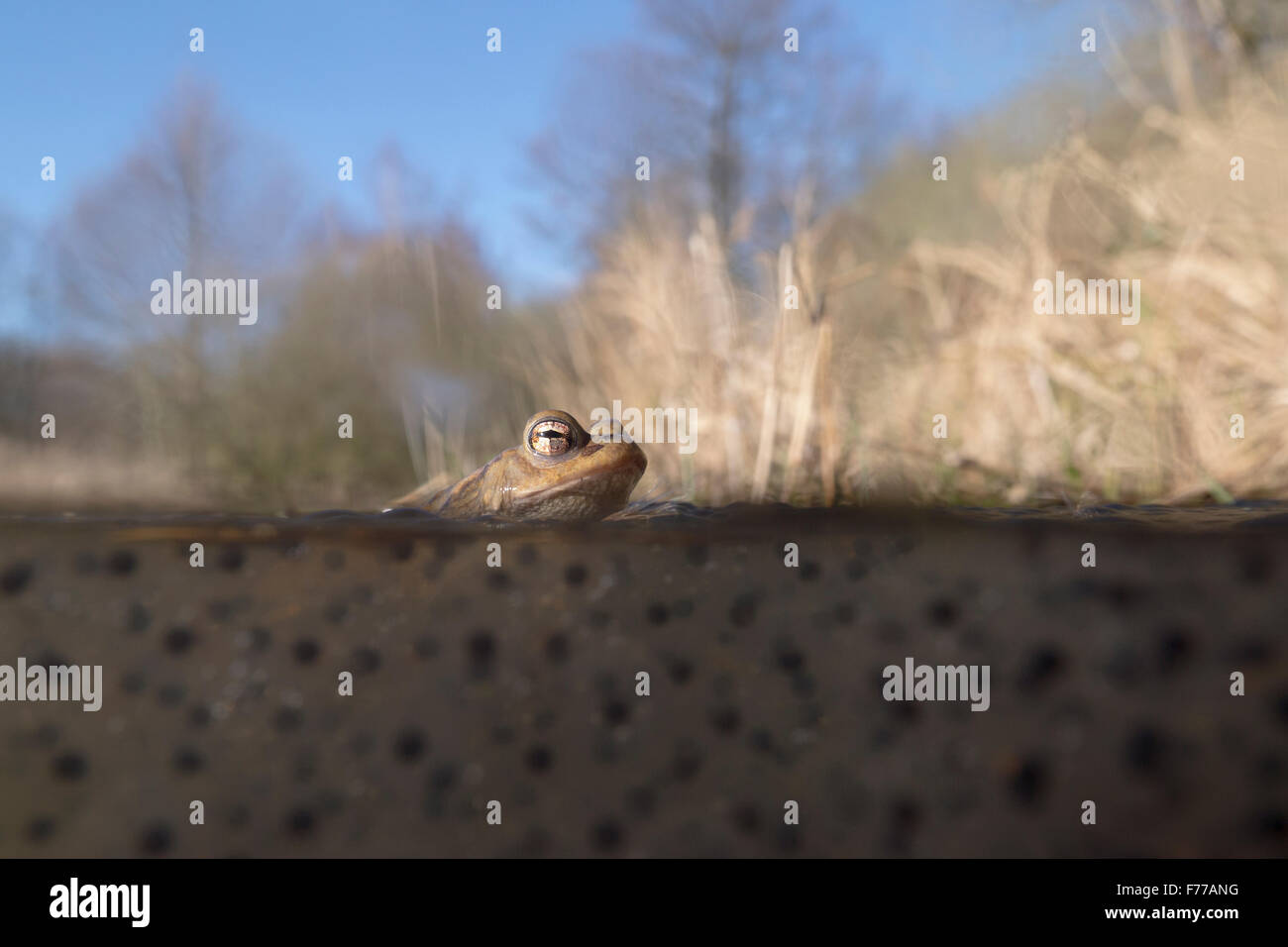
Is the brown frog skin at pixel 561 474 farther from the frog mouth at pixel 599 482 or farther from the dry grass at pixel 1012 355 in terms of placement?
the dry grass at pixel 1012 355

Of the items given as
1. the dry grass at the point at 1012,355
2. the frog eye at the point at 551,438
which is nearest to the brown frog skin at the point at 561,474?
the frog eye at the point at 551,438

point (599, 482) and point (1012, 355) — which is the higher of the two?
point (1012, 355)

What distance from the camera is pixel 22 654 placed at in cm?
85

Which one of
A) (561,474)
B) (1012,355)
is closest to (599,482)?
(561,474)

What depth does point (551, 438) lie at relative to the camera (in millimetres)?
1092

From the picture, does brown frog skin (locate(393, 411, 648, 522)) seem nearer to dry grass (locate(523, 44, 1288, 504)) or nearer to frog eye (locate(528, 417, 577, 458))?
frog eye (locate(528, 417, 577, 458))

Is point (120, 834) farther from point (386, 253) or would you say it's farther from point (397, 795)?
point (386, 253)

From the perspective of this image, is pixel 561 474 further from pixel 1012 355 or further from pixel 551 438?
pixel 1012 355

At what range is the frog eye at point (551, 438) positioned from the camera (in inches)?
42.9

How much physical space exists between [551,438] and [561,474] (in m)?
0.05

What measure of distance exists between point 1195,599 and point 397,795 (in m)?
0.82

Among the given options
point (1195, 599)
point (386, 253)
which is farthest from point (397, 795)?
point (386, 253)

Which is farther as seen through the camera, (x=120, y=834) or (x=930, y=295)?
(x=930, y=295)

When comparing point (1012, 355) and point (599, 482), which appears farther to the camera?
point (1012, 355)
